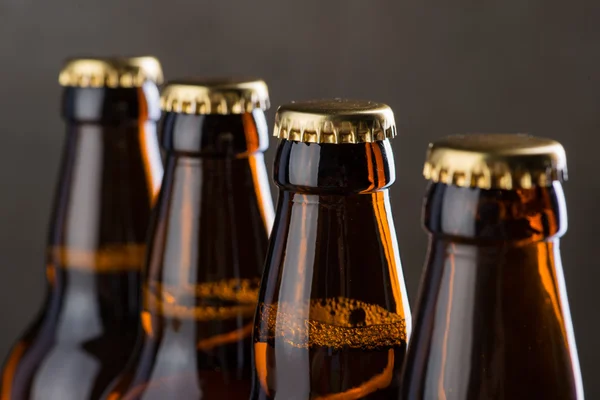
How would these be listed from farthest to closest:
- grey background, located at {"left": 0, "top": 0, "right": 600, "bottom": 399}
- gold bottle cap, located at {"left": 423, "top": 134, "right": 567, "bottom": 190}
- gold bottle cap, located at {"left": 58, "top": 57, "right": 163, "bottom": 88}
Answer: grey background, located at {"left": 0, "top": 0, "right": 600, "bottom": 399} → gold bottle cap, located at {"left": 58, "top": 57, "right": 163, "bottom": 88} → gold bottle cap, located at {"left": 423, "top": 134, "right": 567, "bottom": 190}

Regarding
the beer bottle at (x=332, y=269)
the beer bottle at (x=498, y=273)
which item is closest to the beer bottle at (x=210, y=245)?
the beer bottle at (x=332, y=269)

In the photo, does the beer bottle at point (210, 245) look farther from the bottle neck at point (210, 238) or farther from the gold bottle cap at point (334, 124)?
the gold bottle cap at point (334, 124)

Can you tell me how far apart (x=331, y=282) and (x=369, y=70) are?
24.2 inches

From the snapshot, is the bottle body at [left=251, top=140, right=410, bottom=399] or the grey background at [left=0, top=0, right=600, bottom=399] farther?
the grey background at [left=0, top=0, right=600, bottom=399]

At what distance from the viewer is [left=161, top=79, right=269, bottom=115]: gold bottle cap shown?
0.57 m

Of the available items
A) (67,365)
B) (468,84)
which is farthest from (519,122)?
(67,365)

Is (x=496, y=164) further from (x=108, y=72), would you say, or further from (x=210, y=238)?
(x=108, y=72)

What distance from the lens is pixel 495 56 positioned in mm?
946

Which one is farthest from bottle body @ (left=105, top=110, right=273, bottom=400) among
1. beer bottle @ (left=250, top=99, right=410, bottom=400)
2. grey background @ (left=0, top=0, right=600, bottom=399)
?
grey background @ (left=0, top=0, right=600, bottom=399)

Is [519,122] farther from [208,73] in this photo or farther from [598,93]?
[208,73]

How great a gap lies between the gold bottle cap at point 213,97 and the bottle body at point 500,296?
206mm

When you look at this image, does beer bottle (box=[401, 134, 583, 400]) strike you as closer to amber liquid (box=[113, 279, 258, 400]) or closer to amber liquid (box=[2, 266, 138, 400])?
amber liquid (box=[113, 279, 258, 400])

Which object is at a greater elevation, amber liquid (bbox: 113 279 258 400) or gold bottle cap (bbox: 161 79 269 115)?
gold bottle cap (bbox: 161 79 269 115)

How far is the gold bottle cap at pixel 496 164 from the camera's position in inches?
15.0
